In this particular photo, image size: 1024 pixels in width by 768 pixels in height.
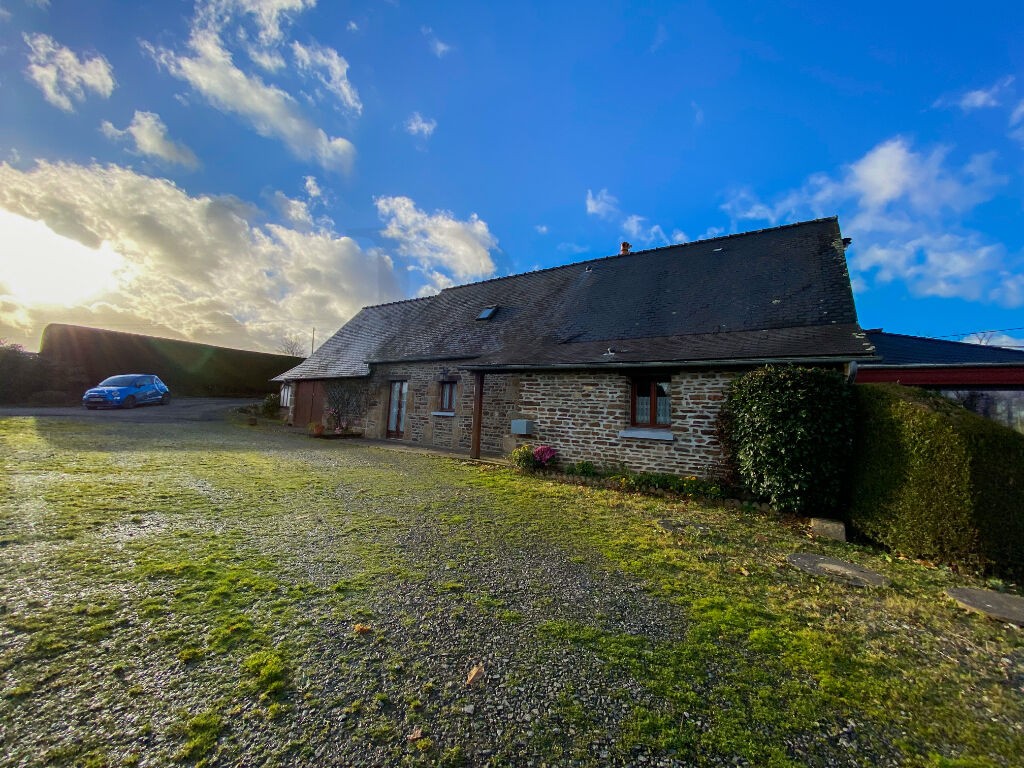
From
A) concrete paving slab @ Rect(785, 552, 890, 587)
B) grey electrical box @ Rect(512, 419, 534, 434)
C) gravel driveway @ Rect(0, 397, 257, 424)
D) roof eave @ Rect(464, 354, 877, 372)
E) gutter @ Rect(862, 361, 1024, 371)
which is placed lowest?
concrete paving slab @ Rect(785, 552, 890, 587)

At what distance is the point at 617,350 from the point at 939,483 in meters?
5.50

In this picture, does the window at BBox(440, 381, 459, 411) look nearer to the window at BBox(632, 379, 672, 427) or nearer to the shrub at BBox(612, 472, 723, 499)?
the window at BBox(632, 379, 672, 427)

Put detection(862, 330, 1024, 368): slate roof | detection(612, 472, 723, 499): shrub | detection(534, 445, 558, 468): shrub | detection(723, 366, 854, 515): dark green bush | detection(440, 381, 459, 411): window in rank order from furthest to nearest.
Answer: detection(440, 381, 459, 411): window
detection(862, 330, 1024, 368): slate roof
detection(534, 445, 558, 468): shrub
detection(612, 472, 723, 499): shrub
detection(723, 366, 854, 515): dark green bush

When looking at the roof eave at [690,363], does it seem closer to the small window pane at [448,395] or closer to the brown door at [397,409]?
the small window pane at [448,395]

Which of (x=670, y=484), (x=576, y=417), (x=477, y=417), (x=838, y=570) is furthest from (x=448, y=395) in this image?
(x=838, y=570)

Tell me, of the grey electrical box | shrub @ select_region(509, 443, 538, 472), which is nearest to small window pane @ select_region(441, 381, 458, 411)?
the grey electrical box

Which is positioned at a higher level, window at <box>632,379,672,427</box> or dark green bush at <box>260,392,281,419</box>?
window at <box>632,379,672,427</box>

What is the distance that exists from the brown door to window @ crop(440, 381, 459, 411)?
5.59 ft

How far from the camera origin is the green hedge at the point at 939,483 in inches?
171

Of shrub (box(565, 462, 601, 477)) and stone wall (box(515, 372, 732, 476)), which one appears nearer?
stone wall (box(515, 372, 732, 476))

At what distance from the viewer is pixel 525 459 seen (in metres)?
9.33

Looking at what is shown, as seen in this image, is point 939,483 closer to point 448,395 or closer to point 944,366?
point 944,366

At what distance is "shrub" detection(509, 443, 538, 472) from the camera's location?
930 cm

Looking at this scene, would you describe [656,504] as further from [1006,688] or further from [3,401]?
[3,401]
